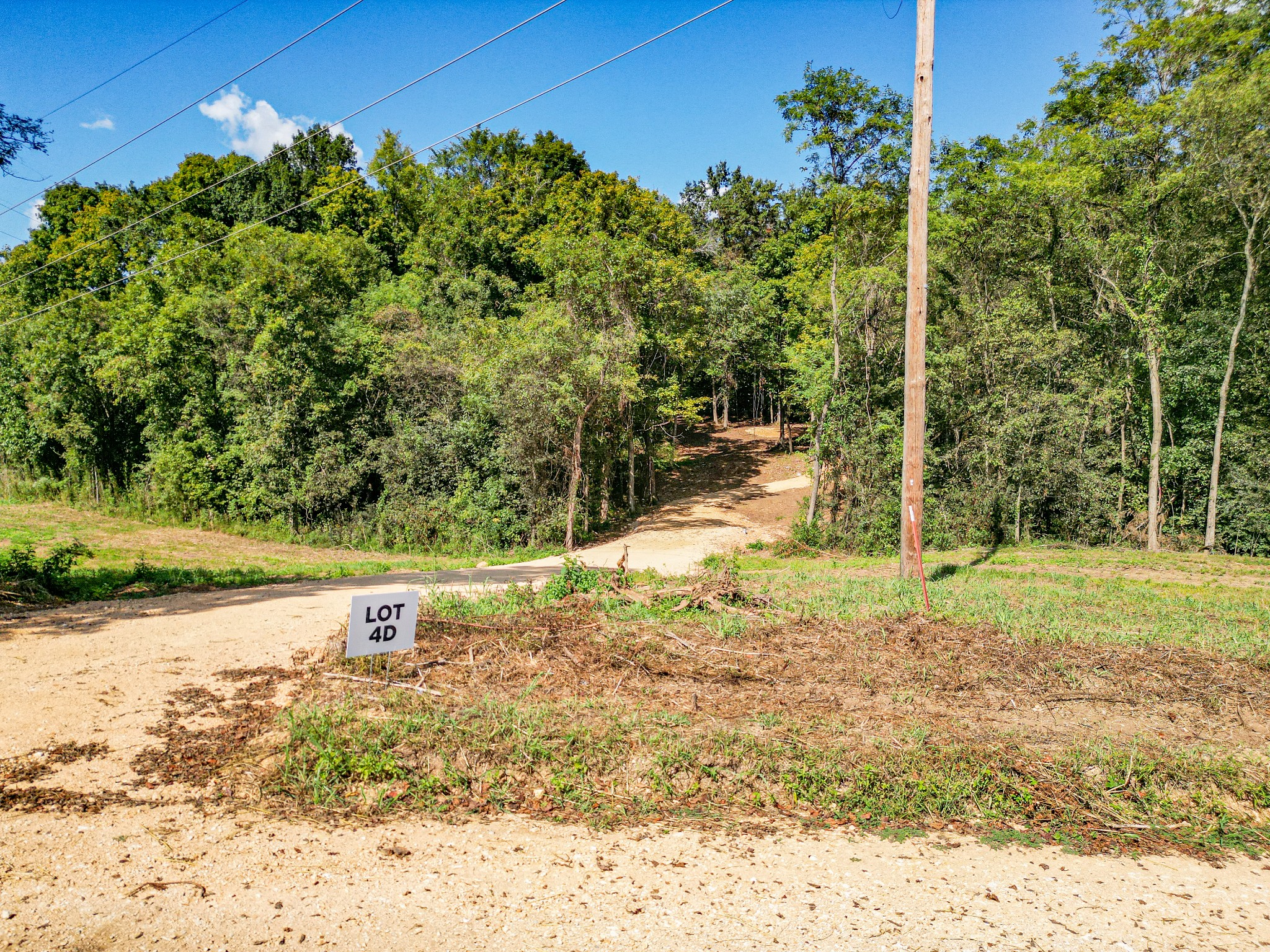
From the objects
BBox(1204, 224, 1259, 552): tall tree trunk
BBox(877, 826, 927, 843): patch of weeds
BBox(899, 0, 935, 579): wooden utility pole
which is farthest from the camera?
BBox(1204, 224, 1259, 552): tall tree trunk

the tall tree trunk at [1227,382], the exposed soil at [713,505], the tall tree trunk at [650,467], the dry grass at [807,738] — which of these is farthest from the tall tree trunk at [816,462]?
the dry grass at [807,738]

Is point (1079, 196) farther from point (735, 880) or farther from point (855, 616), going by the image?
point (735, 880)

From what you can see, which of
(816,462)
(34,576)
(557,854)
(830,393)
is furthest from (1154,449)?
(34,576)

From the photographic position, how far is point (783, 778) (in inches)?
194

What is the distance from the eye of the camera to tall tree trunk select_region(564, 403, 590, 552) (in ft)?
60.5

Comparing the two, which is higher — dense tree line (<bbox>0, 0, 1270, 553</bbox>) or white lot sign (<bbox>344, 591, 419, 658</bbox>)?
dense tree line (<bbox>0, 0, 1270, 553</bbox>)

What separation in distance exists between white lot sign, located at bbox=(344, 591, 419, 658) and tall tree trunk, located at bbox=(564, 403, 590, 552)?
12.0 metres

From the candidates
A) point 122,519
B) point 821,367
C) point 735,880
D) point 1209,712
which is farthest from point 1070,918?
point 122,519

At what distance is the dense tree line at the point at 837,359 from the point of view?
57.0ft

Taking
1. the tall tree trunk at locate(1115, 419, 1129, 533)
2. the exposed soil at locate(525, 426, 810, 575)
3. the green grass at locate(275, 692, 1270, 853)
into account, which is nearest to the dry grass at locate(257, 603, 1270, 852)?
the green grass at locate(275, 692, 1270, 853)

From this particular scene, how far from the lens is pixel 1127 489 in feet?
61.8

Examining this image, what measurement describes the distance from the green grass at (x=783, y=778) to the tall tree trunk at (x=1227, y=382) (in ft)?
49.3

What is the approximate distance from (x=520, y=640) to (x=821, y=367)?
13387 mm

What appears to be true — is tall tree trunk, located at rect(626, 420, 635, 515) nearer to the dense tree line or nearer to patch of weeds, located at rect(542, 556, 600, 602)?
the dense tree line
